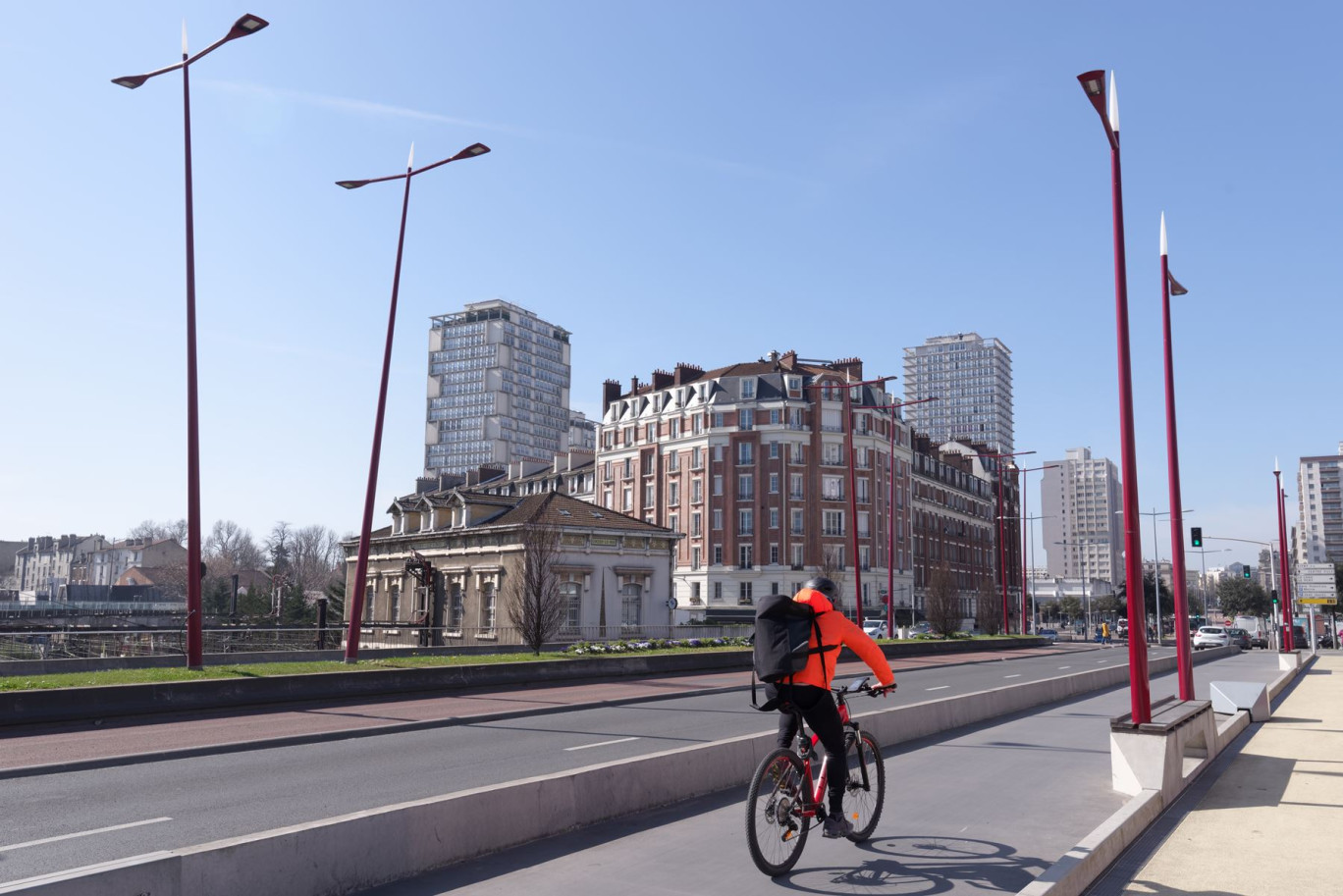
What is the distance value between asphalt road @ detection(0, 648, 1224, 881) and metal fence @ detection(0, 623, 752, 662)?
17.5 m

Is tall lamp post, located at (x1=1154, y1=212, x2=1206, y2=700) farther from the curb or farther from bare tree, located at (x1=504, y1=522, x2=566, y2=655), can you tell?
bare tree, located at (x1=504, y1=522, x2=566, y2=655)

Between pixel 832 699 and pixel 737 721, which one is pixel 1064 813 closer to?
pixel 832 699

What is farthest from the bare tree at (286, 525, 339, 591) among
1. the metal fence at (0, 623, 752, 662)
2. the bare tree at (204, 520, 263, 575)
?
the metal fence at (0, 623, 752, 662)

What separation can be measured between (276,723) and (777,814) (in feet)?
37.7

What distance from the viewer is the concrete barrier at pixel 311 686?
1497cm

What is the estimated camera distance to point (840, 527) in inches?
3081

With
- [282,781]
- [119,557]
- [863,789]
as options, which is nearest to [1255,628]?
[863,789]

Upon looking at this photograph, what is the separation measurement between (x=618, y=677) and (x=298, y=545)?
132240 millimetres

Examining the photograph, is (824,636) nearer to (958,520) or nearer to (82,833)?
(82,833)

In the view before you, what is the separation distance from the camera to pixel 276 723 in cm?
1545

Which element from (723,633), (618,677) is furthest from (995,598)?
(618,677)

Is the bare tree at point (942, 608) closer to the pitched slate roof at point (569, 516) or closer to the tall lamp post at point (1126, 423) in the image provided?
the pitched slate roof at point (569, 516)

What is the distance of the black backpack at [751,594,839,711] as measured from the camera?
6.28 m

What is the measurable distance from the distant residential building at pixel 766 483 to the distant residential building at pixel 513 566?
1067 inches
